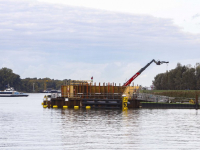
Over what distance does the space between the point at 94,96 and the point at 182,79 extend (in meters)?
64.9

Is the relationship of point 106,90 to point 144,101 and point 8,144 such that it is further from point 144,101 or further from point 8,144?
point 8,144

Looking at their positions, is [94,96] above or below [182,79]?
below

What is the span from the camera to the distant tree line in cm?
13675

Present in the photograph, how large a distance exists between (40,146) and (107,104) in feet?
160

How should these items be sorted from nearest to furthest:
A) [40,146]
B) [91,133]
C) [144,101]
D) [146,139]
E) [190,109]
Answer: [40,146] < [146,139] < [91,133] < [190,109] < [144,101]

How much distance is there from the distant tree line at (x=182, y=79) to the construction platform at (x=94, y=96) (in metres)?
57.8

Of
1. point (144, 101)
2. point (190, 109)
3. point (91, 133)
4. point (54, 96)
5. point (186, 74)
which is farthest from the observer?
point (186, 74)

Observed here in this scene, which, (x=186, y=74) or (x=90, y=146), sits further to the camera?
(x=186, y=74)

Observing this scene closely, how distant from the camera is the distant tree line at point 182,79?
13675 centimetres

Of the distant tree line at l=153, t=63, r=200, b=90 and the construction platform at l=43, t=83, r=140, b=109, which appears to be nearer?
the construction platform at l=43, t=83, r=140, b=109

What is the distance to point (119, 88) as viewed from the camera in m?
81.4

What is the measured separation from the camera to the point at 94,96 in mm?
81188

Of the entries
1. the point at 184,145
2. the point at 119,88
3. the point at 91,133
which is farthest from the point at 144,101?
the point at 184,145

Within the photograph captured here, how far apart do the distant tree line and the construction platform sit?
190 feet
